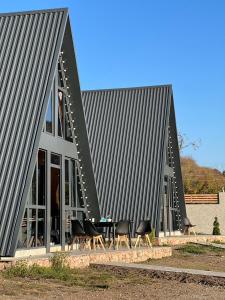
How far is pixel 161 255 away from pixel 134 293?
22.0ft

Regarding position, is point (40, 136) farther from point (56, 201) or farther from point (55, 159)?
point (56, 201)

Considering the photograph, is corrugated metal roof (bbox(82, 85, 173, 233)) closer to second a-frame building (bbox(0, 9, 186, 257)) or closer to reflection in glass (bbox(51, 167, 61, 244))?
second a-frame building (bbox(0, 9, 186, 257))

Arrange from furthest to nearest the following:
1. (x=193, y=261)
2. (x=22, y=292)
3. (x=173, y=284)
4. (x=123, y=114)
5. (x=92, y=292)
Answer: (x=123, y=114) → (x=193, y=261) → (x=173, y=284) → (x=92, y=292) → (x=22, y=292)

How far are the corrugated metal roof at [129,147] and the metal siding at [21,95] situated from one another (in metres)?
8.08

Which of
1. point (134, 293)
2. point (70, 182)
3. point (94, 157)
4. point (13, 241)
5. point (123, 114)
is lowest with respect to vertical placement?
point (134, 293)

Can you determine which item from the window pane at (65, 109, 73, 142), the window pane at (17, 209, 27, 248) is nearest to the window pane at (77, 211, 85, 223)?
the window pane at (65, 109, 73, 142)

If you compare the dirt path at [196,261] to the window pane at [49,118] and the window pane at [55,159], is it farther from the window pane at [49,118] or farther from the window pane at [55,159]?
the window pane at [49,118]

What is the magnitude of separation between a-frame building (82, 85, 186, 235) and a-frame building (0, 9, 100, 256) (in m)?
3.78

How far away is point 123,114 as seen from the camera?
22156mm

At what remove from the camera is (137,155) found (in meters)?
20.8

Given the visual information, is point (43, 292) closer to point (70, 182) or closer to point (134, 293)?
point (134, 293)

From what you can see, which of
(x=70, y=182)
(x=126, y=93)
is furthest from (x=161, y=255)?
(x=126, y=93)

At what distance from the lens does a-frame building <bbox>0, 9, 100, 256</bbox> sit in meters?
11.2

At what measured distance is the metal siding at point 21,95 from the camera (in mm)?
10867
